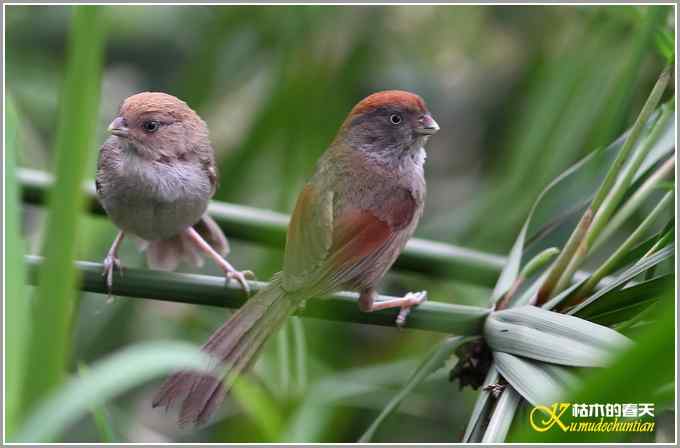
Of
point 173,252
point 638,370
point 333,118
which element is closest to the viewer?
point 638,370

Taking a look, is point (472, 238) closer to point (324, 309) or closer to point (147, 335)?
point (324, 309)

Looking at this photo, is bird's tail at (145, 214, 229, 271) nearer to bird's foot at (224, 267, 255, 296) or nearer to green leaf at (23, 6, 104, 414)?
bird's foot at (224, 267, 255, 296)

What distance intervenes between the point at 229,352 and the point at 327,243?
0.43 metres

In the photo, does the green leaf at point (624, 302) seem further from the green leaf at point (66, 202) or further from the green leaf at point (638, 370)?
the green leaf at point (66, 202)

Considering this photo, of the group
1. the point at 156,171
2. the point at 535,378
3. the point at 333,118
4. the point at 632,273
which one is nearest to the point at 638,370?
the point at 535,378

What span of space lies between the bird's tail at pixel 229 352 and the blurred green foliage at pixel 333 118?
117 mm

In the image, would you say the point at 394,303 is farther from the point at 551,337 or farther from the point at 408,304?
the point at 551,337

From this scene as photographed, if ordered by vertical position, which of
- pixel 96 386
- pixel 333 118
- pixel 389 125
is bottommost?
pixel 96 386

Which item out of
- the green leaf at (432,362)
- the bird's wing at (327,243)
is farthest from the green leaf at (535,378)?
the bird's wing at (327,243)

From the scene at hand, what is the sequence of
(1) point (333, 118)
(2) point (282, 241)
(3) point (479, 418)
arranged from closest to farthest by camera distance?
1. (3) point (479, 418)
2. (2) point (282, 241)
3. (1) point (333, 118)

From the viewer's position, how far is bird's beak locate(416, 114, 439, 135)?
2.64 metres

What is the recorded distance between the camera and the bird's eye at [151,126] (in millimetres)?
2762

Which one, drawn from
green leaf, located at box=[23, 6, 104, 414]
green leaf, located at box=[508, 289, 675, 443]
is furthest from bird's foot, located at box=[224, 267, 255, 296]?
green leaf, located at box=[508, 289, 675, 443]

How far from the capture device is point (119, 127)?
268 centimetres
